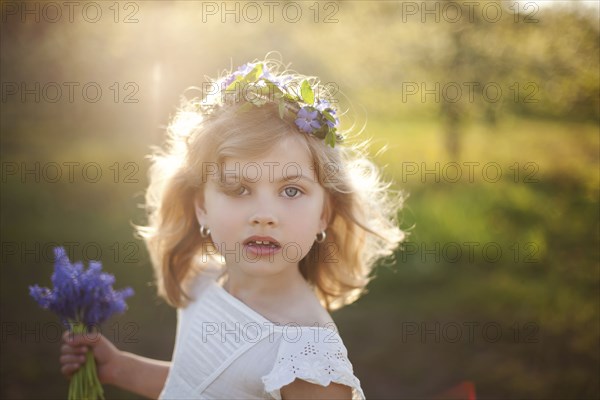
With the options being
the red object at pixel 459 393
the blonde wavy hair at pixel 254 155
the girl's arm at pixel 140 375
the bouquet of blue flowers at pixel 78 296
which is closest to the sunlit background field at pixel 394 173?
the red object at pixel 459 393

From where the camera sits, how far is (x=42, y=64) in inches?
198

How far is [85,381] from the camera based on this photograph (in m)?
2.61

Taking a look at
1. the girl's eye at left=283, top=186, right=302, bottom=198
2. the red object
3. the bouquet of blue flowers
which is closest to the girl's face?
the girl's eye at left=283, top=186, right=302, bottom=198

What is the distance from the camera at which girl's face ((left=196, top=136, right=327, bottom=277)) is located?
2.35 m

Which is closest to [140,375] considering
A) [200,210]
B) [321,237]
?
[200,210]

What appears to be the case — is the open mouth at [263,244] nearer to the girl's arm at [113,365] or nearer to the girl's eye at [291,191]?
the girl's eye at [291,191]

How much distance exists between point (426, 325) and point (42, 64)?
321cm

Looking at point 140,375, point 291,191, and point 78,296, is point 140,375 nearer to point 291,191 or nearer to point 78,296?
point 78,296

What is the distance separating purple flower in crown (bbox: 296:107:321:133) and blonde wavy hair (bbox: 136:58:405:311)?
0.04m

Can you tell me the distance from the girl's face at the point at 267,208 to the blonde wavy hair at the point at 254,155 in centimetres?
Answer: 5

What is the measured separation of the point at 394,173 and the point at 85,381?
5.85 m

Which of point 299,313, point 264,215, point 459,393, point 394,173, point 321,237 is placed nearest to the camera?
point 264,215

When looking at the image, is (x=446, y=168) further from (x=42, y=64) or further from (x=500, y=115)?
(x=42, y=64)

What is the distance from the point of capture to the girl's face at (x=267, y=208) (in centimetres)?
235
